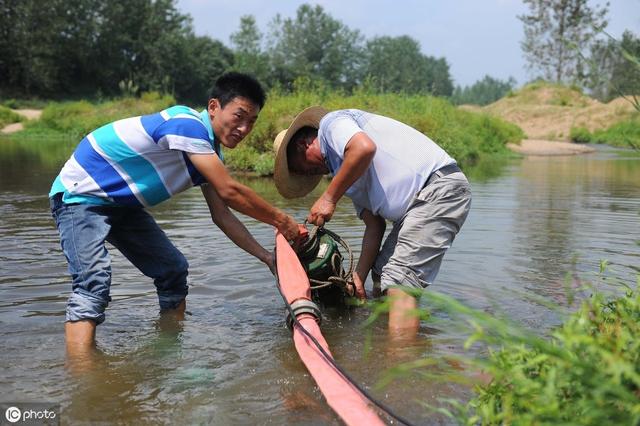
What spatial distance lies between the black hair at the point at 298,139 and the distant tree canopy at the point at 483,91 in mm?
164839

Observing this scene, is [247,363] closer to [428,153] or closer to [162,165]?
[162,165]

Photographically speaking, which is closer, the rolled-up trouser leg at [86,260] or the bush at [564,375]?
the bush at [564,375]

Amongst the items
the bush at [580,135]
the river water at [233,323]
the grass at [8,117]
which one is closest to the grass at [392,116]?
the river water at [233,323]

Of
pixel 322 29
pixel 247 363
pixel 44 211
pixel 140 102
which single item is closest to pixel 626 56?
pixel 247 363

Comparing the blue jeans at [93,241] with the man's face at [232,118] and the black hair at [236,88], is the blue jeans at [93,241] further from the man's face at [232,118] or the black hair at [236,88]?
the black hair at [236,88]

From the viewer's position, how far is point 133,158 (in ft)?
12.2

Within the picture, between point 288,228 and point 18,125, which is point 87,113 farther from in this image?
point 288,228

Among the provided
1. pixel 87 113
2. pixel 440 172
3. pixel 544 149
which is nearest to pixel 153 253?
pixel 440 172

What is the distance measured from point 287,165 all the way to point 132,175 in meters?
1.18

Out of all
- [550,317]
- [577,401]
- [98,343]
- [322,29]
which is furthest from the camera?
[322,29]

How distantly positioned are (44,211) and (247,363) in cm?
612

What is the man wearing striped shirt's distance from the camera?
11.9ft

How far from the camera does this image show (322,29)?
95875mm

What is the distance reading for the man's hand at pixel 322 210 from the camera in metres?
4.11
